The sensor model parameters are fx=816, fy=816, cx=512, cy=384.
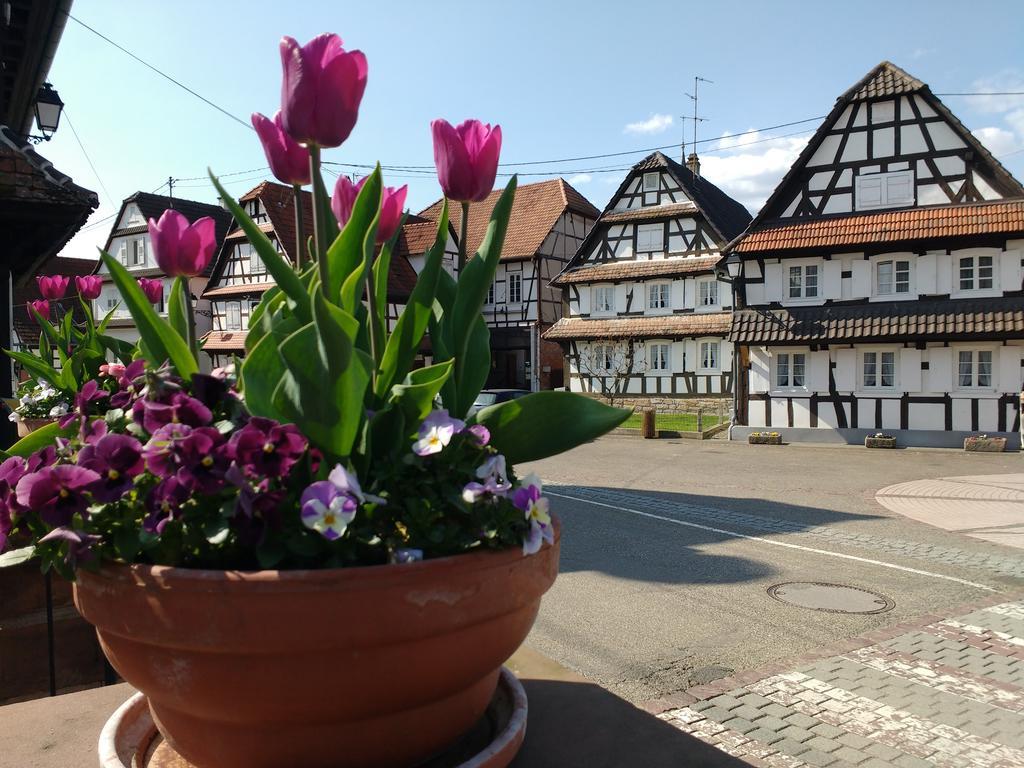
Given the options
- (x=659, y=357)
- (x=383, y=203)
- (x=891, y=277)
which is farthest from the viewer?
(x=659, y=357)

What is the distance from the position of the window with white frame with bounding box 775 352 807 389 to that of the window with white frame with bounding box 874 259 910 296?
247cm

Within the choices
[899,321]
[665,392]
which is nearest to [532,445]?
[899,321]

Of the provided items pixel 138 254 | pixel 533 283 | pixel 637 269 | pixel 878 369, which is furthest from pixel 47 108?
pixel 138 254

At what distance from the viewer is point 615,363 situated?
28406 mm

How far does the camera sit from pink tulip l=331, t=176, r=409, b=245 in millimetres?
1606

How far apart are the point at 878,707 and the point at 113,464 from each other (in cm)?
409

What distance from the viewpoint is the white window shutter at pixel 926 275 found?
19.3 m

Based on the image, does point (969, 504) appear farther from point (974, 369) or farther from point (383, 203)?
point (383, 203)

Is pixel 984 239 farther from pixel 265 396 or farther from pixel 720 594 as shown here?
pixel 265 396

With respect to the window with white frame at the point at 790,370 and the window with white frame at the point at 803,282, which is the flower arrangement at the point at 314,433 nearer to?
the window with white frame at the point at 803,282

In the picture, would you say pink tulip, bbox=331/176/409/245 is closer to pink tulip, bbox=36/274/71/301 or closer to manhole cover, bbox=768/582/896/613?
pink tulip, bbox=36/274/71/301

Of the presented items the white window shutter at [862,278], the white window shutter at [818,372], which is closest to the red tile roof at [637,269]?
the white window shutter at [818,372]

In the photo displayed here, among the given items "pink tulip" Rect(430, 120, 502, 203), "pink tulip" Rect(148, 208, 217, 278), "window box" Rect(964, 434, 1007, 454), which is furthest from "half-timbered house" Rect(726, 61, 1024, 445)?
"pink tulip" Rect(148, 208, 217, 278)

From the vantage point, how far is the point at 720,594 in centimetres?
636
